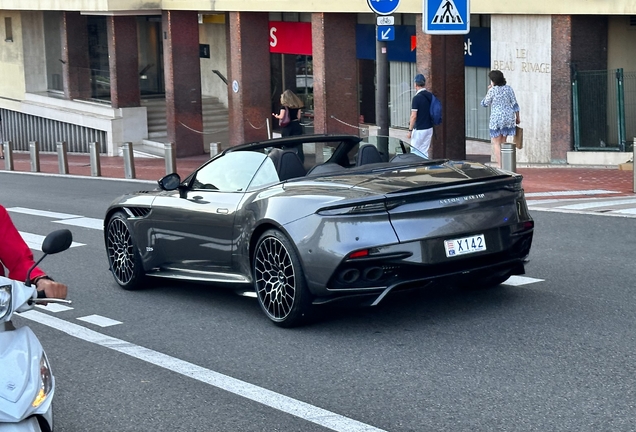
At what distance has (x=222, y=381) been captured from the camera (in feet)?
23.1

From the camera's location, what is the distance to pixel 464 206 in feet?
26.4

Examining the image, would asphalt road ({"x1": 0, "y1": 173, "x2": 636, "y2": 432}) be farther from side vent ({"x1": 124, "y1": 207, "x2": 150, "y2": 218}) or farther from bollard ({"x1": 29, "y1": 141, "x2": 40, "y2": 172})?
bollard ({"x1": 29, "y1": 141, "x2": 40, "y2": 172})

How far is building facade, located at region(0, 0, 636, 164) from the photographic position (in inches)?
856

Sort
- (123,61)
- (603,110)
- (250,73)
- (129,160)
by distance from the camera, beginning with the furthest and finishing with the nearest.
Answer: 1. (123,61)
2. (250,73)
3. (129,160)
4. (603,110)

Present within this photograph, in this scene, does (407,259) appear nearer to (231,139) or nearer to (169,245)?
(169,245)

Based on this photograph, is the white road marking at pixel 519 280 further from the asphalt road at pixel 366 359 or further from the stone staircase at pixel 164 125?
the stone staircase at pixel 164 125

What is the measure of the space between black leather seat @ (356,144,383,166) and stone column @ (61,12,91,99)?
31041 mm

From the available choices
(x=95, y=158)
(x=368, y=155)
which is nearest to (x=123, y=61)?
(x=95, y=158)

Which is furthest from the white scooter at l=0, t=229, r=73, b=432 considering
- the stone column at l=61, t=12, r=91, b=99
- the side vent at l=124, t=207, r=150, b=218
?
the stone column at l=61, t=12, r=91, b=99

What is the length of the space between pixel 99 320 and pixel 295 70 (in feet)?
85.7

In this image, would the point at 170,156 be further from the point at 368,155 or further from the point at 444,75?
the point at 368,155

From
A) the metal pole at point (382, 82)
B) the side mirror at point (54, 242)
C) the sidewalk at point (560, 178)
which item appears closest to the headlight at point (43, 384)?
the side mirror at point (54, 242)

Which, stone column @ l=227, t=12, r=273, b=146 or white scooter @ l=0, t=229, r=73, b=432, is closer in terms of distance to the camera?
white scooter @ l=0, t=229, r=73, b=432

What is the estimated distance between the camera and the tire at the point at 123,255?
10.2 metres
